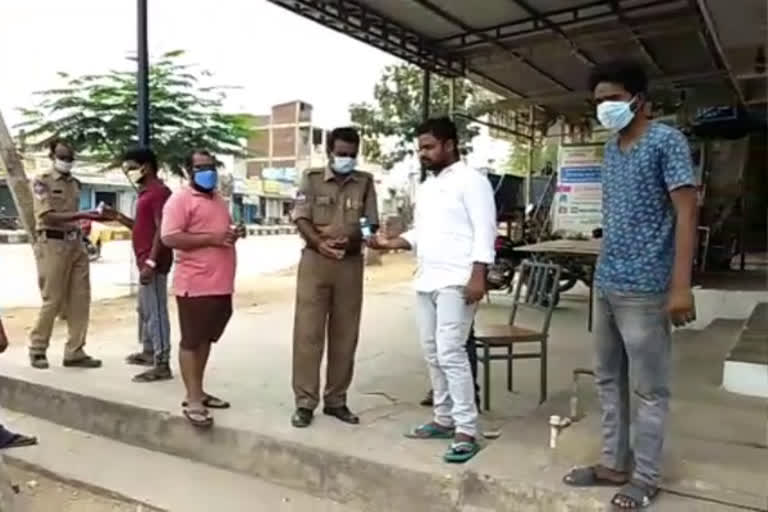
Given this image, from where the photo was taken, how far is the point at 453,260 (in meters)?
Answer: 3.00

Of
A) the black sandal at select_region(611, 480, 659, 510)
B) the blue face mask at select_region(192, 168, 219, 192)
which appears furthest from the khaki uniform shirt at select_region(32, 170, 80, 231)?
the black sandal at select_region(611, 480, 659, 510)

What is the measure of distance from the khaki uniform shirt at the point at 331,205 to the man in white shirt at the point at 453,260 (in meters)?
0.45

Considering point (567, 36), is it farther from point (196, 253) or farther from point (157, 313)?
point (196, 253)

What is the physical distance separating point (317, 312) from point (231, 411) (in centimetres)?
71

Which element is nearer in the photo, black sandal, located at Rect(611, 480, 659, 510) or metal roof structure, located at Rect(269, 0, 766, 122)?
black sandal, located at Rect(611, 480, 659, 510)

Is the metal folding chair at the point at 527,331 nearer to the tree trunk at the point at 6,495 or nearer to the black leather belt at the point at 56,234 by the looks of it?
the tree trunk at the point at 6,495

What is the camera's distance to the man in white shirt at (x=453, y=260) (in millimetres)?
2953

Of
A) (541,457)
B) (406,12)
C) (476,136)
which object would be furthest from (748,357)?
(476,136)

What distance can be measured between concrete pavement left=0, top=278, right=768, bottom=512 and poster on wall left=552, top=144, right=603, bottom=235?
369cm

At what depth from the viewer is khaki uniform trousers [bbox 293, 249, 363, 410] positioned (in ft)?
11.3

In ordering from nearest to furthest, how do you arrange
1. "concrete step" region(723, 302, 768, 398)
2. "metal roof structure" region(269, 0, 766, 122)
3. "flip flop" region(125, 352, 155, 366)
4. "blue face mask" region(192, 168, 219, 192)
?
"concrete step" region(723, 302, 768, 398) → "blue face mask" region(192, 168, 219, 192) → "flip flop" region(125, 352, 155, 366) → "metal roof structure" region(269, 0, 766, 122)

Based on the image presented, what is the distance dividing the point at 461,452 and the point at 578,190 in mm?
6735

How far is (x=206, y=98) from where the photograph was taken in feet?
34.1

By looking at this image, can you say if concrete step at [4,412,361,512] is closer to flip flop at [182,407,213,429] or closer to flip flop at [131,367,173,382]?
flip flop at [182,407,213,429]
